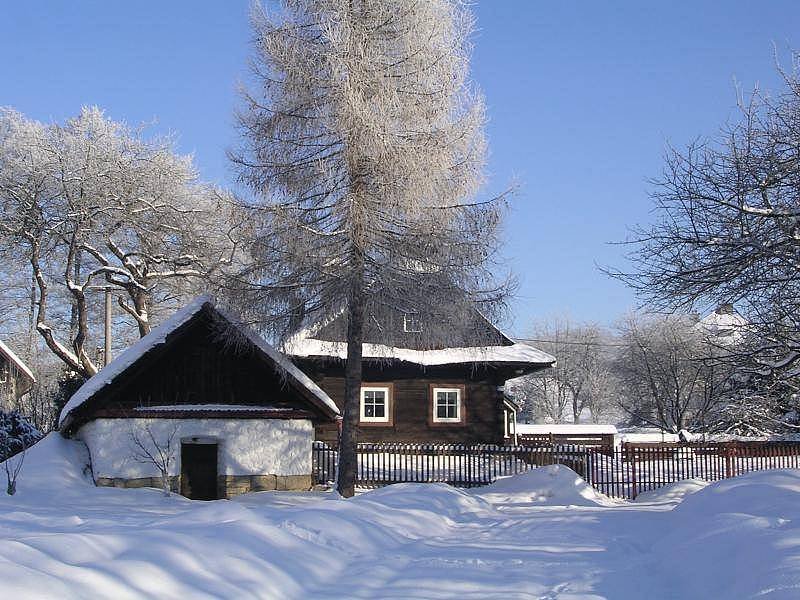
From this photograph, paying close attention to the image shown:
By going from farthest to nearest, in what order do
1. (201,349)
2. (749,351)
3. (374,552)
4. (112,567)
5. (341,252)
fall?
(201,349)
(341,252)
(749,351)
(374,552)
(112,567)

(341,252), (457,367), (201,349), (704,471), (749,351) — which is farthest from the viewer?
(457,367)

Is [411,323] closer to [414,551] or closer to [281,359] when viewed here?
[281,359]

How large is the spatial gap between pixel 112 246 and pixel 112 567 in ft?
98.0

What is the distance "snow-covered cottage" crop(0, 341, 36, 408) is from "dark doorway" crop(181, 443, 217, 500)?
48.9 feet

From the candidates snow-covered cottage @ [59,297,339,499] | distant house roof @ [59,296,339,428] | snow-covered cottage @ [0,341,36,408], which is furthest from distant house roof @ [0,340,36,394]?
distant house roof @ [59,296,339,428]

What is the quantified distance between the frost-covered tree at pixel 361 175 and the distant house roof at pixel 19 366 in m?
17.8

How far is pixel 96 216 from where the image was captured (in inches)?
1320

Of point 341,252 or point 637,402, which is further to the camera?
point 637,402

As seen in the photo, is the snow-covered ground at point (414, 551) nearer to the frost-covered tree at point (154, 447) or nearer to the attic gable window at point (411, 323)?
the frost-covered tree at point (154, 447)

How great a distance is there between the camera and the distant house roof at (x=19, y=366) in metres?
32.2

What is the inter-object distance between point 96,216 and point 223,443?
17283mm

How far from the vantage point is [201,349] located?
2002 cm

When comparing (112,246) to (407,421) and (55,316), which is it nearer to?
(55,316)

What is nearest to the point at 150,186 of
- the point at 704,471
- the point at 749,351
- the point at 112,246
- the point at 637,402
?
the point at 112,246
